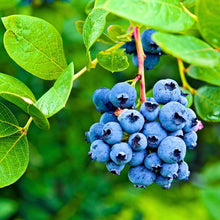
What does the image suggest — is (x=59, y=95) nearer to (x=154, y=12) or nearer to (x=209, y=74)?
(x=154, y=12)

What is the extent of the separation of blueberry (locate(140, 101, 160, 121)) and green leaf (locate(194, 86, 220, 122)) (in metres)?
0.44

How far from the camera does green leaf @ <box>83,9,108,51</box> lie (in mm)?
1000

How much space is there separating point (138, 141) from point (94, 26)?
35 cm

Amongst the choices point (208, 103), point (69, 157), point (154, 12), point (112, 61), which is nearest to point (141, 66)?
point (112, 61)

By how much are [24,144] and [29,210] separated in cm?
160

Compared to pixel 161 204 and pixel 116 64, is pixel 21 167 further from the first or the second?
pixel 161 204

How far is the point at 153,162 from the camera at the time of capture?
0.98 metres

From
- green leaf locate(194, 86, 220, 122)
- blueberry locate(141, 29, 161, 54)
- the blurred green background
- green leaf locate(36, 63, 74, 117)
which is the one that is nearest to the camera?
green leaf locate(36, 63, 74, 117)

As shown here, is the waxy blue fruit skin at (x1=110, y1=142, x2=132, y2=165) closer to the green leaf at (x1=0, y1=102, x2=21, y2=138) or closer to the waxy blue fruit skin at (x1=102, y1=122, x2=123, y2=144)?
the waxy blue fruit skin at (x1=102, y1=122, x2=123, y2=144)

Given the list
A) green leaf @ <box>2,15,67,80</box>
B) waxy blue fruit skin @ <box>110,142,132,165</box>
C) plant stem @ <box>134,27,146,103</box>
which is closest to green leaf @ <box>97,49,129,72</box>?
plant stem @ <box>134,27,146,103</box>

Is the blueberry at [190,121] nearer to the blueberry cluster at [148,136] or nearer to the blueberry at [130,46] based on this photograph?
the blueberry cluster at [148,136]

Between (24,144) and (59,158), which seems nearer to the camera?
(24,144)

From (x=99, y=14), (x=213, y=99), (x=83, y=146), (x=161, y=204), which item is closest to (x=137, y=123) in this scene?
(x=99, y=14)

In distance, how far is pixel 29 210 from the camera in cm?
258
